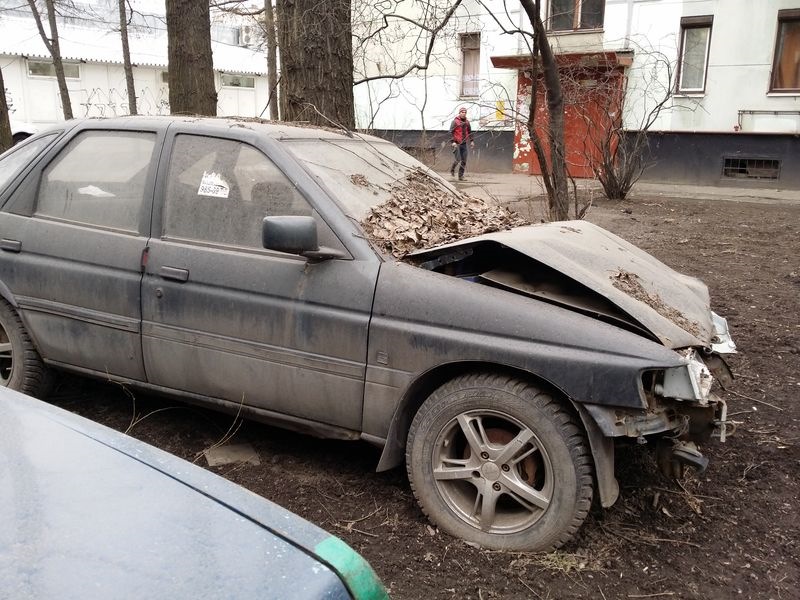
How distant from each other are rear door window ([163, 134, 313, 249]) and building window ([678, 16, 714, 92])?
688 inches

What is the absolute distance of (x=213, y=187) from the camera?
12.0ft

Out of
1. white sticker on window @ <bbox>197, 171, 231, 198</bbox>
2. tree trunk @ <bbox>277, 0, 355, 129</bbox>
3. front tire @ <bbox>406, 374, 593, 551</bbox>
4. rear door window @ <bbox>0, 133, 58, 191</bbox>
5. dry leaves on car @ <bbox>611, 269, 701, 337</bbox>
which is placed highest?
tree trunk @ <bbox>277, 0, 355, 129</bbox>

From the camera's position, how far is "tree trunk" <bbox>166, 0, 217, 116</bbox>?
28.5ft

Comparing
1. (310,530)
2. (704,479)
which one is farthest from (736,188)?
(310,530)

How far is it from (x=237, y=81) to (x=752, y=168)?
20.4 m

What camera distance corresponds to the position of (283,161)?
3.51 metres

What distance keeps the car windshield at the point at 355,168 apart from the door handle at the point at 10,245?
1677 millimetres

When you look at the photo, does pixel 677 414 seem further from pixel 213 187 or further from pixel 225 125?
pixel 225 125

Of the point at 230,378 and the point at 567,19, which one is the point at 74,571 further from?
the point at 567,19

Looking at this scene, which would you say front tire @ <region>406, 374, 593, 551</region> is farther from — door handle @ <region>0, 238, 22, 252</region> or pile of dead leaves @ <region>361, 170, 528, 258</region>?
door handle @ <region>0, 238, 22, 252</region>

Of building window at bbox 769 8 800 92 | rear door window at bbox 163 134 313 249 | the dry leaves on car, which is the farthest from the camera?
building window at bbox 769 8 800 92

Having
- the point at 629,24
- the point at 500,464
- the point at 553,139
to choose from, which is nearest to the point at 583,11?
the point at 629,24

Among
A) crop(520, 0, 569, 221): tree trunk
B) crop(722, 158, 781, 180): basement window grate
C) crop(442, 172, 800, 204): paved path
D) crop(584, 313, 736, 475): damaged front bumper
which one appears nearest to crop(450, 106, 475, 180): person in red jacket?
crop(442, 172, 800, 204): paved path

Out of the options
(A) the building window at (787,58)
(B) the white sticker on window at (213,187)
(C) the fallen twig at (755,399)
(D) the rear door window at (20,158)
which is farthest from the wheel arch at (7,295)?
(A) the building window at (787,58)
